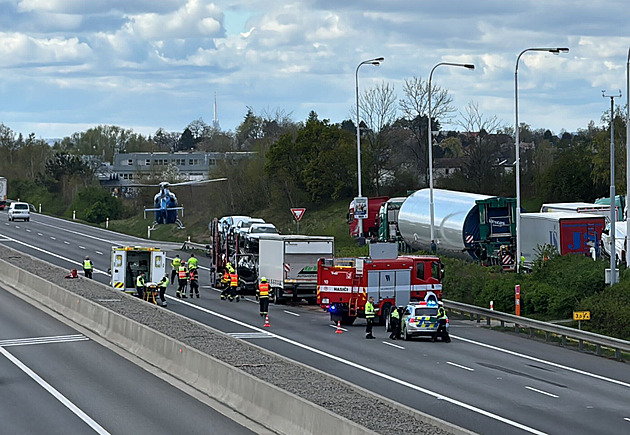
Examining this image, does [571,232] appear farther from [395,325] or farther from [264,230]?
[395,325]

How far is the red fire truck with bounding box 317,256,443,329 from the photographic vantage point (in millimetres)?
33781

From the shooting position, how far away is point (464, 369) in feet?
82.9

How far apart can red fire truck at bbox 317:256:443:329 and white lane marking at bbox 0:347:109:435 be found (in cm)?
1198

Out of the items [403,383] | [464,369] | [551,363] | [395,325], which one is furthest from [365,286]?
[403,383]

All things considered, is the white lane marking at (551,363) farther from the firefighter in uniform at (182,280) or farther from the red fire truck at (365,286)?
the firefighter in uniform at (182,280)

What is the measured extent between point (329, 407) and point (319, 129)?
72739 mm

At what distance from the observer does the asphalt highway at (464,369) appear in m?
19.2

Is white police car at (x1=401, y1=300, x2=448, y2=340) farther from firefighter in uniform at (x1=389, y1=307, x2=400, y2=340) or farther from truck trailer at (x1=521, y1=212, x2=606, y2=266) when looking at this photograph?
truck trailer at (x1=521, y1=212, x2=606, y2=266)

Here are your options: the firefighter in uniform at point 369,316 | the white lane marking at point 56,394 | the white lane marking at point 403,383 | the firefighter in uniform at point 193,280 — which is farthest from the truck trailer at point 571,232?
the white lane marking at point 56,394

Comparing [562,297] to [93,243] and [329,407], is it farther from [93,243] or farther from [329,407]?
[93,243]

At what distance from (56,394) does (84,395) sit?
1.85 feet

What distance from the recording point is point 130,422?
16.9m

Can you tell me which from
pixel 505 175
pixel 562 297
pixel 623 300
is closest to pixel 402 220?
pixel 562 297

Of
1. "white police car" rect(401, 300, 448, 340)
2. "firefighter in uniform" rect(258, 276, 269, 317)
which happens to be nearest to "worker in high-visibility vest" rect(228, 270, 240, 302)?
"firefighter in uniform" rect(258, 276, 269, 317)
